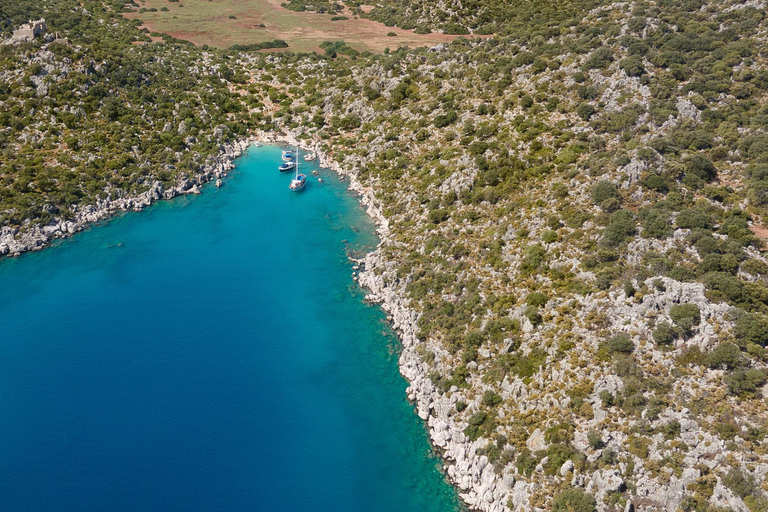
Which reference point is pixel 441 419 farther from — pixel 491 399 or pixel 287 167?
pixel 287 167

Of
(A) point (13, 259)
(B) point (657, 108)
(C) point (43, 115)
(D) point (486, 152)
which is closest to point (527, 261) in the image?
(D) point (486, 152)

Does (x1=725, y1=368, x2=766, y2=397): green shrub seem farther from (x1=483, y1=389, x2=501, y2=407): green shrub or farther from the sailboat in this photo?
the sailboat

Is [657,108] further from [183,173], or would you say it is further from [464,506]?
[183,173]

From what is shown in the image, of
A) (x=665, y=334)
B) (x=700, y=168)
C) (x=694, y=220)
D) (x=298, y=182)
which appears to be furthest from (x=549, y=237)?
(x=298, y=182)

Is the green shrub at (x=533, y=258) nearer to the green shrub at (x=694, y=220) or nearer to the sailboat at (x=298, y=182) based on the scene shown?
the green shrub at (x=694, y=220)

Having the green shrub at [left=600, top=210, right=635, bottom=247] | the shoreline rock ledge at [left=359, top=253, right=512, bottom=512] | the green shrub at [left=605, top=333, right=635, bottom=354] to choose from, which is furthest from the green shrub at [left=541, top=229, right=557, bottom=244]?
the shoreline rock ledge at [left=359, top=253, right=512, bottom=512]

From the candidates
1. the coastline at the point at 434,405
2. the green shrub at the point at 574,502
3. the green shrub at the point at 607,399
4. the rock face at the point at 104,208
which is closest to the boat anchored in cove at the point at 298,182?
the rock face at the point at 104,208
